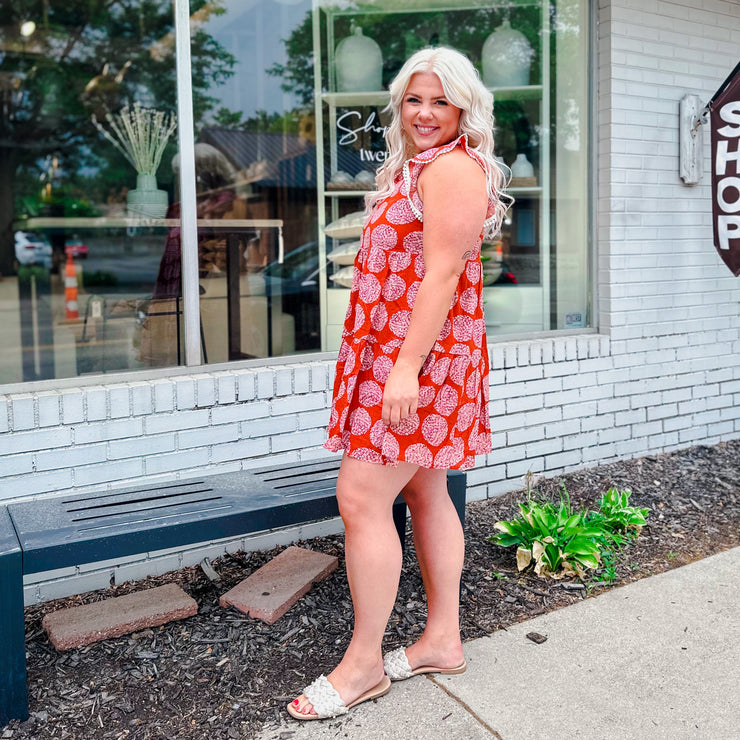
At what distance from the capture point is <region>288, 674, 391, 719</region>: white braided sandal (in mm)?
2234

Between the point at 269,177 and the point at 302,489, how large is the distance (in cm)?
551

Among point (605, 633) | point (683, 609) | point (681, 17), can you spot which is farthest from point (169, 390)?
point (681, 17)

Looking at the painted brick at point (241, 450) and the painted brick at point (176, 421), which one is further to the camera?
the painted brick at point (241, 450)

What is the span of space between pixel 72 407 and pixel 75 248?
9125 millimetres

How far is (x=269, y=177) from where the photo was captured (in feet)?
25.5

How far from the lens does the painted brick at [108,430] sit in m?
3.07

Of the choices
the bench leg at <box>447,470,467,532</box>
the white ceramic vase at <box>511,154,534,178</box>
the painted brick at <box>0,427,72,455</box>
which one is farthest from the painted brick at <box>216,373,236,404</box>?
the white ceramic vase at <box>511,154,534,178</box>

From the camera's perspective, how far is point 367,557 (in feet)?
7.31

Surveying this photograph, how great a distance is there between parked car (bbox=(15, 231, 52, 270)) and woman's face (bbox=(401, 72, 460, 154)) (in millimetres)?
9760

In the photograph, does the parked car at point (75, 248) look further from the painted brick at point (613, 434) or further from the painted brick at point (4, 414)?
the painted brick at point (4, 414)

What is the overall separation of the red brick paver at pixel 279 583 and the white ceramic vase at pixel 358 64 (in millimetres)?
2603

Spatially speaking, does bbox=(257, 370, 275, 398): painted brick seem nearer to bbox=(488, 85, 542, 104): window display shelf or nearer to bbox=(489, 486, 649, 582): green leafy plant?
bbox=(489, 486, 649, 582): green leafy plant

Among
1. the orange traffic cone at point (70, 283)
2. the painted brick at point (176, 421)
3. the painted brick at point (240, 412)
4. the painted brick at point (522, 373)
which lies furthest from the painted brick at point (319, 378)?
the orange traffic cone at point (70, 283)

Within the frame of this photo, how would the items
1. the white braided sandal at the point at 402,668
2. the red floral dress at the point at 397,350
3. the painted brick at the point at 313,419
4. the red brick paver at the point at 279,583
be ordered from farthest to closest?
the painted brick at the point at 313,419 → the red brick paver at the point at 279,583 → the white braided sandal at the point at 402,668 → the red floral dress at the point at 397,350
